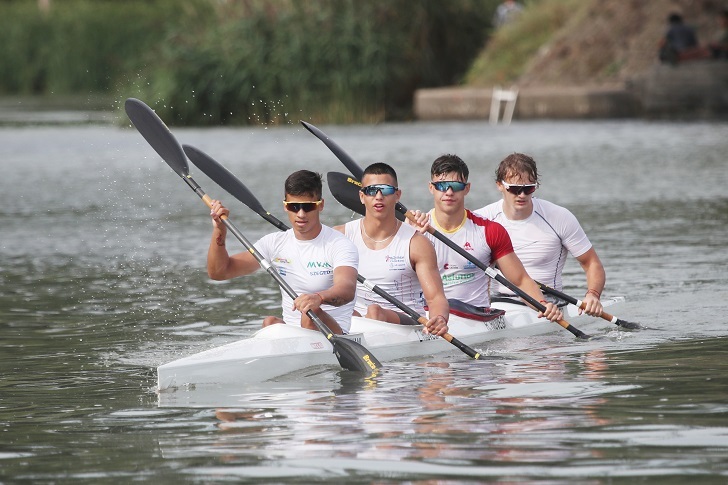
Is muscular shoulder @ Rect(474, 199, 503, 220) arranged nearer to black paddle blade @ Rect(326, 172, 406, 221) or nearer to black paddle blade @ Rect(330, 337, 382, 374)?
black paddle blade @ Rect(326, 172, 406, 221)

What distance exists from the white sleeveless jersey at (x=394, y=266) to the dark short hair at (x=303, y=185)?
97cm

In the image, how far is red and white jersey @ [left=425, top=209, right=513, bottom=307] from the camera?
10.1 meters

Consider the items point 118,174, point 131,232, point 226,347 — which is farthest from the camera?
point 118,174

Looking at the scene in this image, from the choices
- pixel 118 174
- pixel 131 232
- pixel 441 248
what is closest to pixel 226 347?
pixel 441 248

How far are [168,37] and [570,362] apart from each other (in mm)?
27276

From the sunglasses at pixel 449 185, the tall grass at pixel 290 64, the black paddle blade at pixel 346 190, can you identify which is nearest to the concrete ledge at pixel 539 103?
the tall grass at pixel 290 64

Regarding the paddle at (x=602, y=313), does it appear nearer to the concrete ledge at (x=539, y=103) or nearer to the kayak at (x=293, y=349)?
the kayak at (x=293, y=349)

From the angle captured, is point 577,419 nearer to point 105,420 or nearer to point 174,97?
point 105,420

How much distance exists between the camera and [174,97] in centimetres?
3394

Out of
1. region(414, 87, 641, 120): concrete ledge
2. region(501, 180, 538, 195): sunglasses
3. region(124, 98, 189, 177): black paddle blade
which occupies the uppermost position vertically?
region(414, 87, 641, 120): concrete ledge

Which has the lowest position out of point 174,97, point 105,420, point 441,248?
point 105,420

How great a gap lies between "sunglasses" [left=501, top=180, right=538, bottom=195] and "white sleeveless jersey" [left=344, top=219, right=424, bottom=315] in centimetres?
115

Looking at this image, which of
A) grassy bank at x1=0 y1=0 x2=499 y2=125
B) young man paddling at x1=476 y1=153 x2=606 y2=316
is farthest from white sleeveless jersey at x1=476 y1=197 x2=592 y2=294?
grassy bank at x1=0 y1=0 x2=499 y2=125

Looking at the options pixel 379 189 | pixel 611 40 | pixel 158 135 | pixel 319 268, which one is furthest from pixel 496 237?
pixel 611 40
